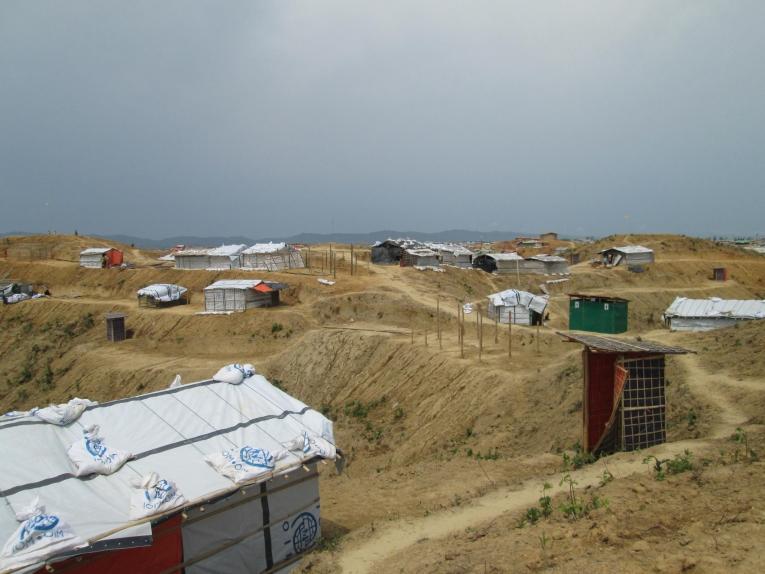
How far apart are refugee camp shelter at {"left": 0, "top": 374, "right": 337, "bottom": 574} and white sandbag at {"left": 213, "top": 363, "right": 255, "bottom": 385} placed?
0.15m

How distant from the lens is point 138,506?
9.30 metres

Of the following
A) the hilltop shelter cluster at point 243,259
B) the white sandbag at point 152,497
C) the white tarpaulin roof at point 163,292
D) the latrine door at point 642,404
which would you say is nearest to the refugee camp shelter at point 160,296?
the white tarpaulin roof at point 163,292

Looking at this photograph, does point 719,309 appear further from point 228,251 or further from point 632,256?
point 228,251

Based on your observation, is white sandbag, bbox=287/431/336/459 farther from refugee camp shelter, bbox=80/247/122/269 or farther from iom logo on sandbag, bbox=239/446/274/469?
refugee camp shelter, bbox=80/247/122/269

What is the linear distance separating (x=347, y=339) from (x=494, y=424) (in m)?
13.7

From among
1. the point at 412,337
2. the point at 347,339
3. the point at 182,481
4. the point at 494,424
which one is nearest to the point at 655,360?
the point at 494,424

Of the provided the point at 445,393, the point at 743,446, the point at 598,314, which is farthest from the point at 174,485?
the point at 598,314

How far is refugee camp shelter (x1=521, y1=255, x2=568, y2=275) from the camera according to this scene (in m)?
58.9

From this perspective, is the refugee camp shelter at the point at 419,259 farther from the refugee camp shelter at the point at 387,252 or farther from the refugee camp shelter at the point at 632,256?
the refugee camp shelter at the point at 632,256

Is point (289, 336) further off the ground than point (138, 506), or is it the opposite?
point (138, 506)

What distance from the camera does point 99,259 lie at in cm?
5631

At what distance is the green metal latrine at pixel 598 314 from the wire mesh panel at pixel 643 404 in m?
20.7

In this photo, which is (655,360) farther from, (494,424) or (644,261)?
(644,261)

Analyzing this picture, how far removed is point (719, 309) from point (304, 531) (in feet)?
99.2
